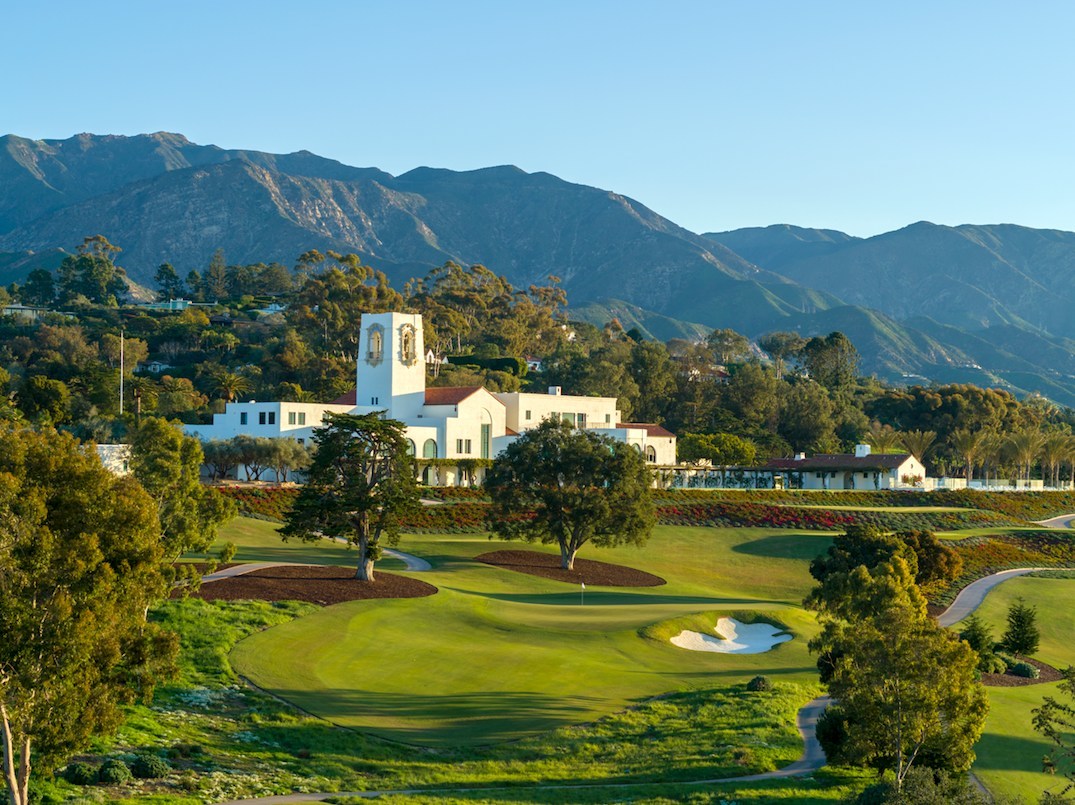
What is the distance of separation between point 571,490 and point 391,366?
37.0 meters

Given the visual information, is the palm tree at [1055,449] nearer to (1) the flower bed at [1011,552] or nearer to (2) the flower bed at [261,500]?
(1) the flower bed at [1011,552]

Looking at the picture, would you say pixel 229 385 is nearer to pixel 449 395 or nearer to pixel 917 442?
pixel 449 395

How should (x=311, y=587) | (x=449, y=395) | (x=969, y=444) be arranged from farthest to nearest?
1. (x=969, y=444)
2. (x=449, y=395)
3. (x=311, y=587)

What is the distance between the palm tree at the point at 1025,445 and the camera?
122 m

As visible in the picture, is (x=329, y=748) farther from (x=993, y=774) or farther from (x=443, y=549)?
(x=443, y=549)

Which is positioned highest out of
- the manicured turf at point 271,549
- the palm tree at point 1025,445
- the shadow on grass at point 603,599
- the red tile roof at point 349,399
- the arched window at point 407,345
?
the arched window at point 407,345

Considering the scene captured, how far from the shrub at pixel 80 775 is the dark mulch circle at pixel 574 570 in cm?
3467

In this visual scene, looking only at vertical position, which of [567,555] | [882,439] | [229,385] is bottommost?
[567,555]

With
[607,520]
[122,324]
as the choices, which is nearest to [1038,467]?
[607,520]

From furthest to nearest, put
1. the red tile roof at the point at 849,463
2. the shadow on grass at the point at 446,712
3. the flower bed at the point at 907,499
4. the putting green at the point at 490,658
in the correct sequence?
the red tile roof at the point at 849,463 → the flower bed at the point at 907,499 → the putting green at the point at 490,658 → the shadow on grass at the point at 446,712

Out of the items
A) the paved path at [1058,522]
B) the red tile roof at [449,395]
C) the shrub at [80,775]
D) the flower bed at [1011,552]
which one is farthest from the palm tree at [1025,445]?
the shrub at [80,775]

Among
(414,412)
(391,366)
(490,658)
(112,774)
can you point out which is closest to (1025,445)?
(414,412)

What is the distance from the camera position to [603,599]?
2109 inches

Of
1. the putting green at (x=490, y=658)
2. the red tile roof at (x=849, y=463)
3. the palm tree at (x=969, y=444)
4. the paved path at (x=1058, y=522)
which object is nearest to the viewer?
the putting green at (x=490, y=658)
